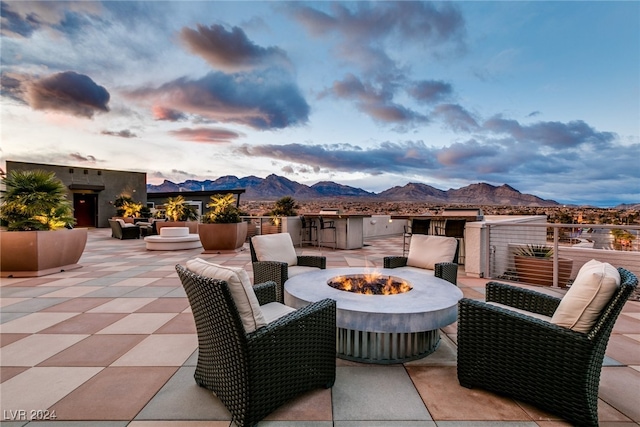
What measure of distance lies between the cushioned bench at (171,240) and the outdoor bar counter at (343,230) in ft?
12.7

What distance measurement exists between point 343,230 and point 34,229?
7109 millimetres

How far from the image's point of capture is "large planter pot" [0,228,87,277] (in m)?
4.79

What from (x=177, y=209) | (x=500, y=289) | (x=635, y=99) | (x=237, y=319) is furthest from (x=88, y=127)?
(x=635, y=99)

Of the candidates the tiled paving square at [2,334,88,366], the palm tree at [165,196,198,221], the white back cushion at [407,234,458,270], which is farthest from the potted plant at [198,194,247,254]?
the white back cushion at [407,234,458,270]

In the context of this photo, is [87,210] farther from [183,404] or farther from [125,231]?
[183,404]

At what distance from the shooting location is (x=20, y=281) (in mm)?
4648

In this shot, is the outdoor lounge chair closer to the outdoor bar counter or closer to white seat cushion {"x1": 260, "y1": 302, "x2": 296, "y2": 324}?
white seat cushion {"x1": 260, "y1": 302, "x2": 296, "y2": 324}

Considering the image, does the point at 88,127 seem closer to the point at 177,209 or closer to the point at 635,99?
the point at 177,209

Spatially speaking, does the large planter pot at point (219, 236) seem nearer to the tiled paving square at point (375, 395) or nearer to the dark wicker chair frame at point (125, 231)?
the dark wicker chair frame at point (125, 231)

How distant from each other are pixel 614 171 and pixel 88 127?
38.5 m

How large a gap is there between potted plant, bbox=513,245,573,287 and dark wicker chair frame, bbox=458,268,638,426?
3.84 m

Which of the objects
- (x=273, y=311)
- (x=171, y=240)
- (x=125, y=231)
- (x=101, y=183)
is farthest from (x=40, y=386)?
(x=101, y=183)

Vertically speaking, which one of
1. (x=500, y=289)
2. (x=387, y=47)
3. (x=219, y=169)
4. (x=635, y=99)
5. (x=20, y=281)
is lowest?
(x=20, y=281)

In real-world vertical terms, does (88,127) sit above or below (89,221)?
above
